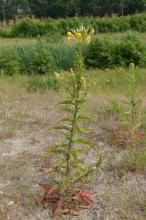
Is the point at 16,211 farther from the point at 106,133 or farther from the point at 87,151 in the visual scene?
the point at 106,133

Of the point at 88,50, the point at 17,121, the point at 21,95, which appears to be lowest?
the point at 88,50

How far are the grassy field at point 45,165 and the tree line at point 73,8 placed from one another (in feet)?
154

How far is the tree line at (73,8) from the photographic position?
5150 cm

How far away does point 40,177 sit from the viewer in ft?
11.2

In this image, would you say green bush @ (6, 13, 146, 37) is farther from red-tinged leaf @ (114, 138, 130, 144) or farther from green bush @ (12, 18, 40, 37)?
red-tinged leaf @ (114, 138, 130, 144)

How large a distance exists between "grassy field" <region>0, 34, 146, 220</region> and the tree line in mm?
47061

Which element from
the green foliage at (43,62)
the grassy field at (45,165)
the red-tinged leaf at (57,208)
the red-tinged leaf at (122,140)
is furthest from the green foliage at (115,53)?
the red-tinged leaf at (57,208)

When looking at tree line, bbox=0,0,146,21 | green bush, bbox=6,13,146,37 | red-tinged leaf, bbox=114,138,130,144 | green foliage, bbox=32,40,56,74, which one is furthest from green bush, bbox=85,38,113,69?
tree line, bbox=0,0,146,21

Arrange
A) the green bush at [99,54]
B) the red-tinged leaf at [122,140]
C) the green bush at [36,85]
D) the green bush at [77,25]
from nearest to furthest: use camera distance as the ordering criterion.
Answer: the red-tinged leaf at [122,140], the green bush at [36,85], the green bush at [99,54], the green bush at [77,25]

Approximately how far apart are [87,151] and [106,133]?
631mm

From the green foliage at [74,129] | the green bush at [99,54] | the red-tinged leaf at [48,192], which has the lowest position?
the green bush at [99,54]

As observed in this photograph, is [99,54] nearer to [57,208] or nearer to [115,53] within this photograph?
[115,53]

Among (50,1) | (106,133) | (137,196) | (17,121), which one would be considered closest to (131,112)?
(106,133)

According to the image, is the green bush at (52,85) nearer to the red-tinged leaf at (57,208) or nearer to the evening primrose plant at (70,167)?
the evening primrose plant at (70,167)
